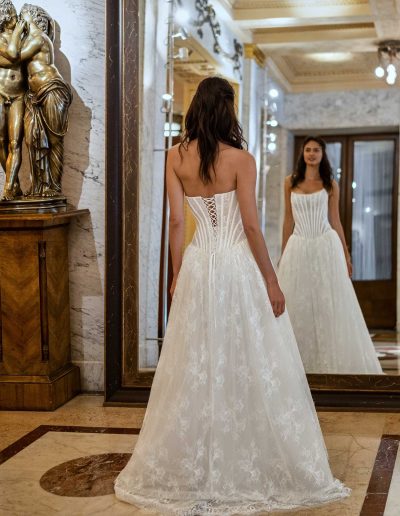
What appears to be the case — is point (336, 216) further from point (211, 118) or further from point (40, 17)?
point (40, 17)

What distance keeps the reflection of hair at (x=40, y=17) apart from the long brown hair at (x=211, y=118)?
74.0 inches

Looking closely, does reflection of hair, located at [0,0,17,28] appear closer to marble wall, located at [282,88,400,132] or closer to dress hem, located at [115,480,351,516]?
marble wall, located at [282,88,400,132]

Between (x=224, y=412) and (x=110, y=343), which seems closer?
(x=224, y=412)

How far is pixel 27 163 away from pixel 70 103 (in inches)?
17.0

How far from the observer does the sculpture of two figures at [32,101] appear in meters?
4.48

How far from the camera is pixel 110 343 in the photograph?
14.8 feet

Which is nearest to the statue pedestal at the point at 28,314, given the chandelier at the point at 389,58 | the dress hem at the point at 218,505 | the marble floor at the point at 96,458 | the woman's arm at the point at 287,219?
the marble floor at the point at 96,458

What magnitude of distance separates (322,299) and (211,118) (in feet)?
5.88

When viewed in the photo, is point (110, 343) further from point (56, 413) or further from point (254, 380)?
point (254, 380)

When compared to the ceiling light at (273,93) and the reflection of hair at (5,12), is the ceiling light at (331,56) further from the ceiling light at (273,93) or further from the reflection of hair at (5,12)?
the reflection of hair at (5,12)

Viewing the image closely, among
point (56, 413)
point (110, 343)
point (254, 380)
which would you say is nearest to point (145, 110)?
point (110, 343)

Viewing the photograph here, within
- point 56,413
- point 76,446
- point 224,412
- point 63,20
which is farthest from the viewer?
point 63,20

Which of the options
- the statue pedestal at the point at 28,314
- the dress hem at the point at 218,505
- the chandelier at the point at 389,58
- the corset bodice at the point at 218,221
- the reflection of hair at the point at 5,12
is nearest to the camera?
the dress hem at the point at 218,505

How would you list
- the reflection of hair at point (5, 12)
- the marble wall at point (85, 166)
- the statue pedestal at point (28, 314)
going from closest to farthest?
1. the statue pedestal at point (28, 314)
2. the reflection of hair at point (5, 12)
3. the marble wall at point (85, 166)
